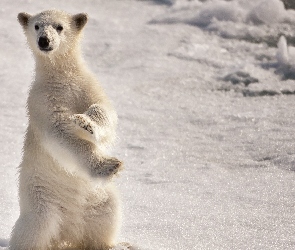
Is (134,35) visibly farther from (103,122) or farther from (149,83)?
(103,122)

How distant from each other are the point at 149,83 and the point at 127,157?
1.93m

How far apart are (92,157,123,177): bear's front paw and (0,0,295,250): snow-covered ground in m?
0.72

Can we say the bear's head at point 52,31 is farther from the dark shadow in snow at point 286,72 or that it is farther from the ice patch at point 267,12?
the ice patch at point 267,12

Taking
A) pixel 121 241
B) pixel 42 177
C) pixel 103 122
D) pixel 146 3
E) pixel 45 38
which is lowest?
pixel 146 3

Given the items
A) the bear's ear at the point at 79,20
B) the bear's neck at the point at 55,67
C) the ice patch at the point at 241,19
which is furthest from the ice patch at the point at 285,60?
the bear's neck at the point at 55,67

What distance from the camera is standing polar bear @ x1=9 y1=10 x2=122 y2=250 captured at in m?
3.54

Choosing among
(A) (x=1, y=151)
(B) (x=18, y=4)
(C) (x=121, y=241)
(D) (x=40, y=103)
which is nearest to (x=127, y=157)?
(A) (x=1, y=151)

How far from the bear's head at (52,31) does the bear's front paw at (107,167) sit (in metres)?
0.69

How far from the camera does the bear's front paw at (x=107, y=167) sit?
3.38 m

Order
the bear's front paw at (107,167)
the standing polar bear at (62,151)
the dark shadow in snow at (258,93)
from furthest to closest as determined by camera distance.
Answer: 1. the dark shadow in snow at (258,93)
2. the standing polar bear at (62,151)
3. the bear's front paw at (107,167)

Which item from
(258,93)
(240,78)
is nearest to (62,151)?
(258,93)

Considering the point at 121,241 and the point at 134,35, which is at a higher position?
the point at 121,241

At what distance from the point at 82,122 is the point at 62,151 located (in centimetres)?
22

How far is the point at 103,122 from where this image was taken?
11.7ft
